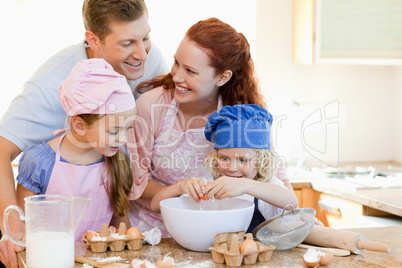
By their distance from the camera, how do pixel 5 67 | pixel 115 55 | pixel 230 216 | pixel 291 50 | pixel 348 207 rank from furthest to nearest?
pixel 291 50 < pixel 5 67 < pixel 348 207 < pixel 115 55 < pixel 230 216

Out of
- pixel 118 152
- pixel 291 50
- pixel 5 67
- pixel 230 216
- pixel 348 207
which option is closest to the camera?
pixel 230 216

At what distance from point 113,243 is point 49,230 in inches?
7.0

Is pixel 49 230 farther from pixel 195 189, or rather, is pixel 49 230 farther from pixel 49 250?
pixel 195 189

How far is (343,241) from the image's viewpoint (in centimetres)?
130

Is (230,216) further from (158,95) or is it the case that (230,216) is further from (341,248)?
(158,95)

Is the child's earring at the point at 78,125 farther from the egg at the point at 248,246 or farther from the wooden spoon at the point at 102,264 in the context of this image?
the egg at the point at 248,246

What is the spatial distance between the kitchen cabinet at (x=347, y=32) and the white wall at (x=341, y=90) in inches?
5.8

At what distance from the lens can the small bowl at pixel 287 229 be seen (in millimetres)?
1286

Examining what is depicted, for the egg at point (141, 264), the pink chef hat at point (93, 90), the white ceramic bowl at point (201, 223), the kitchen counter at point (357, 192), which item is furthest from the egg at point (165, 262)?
the kitchen counter at point (357, 192)

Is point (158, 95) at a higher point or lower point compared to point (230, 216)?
higher

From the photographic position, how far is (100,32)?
1.84 meters

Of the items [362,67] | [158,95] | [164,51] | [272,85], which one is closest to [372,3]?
[362,67]

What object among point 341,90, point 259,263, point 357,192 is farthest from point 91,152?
point 341,90

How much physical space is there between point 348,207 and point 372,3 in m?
1.33
